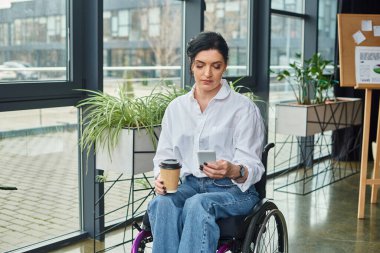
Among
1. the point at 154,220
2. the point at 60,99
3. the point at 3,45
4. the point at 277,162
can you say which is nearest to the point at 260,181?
the point at 154,220

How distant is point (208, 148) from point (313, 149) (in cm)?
343

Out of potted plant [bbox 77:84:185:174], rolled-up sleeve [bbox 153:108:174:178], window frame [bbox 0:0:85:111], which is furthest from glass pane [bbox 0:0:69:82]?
rolled-up sleeve [bbox 153:108:174:178]

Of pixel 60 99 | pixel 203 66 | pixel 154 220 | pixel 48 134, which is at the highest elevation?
pixel 203 66

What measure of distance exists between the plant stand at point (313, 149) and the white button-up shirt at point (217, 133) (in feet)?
7.44

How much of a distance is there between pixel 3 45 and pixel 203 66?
1.15 meters

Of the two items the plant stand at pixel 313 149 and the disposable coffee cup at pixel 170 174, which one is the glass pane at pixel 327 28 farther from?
the disposable coffee cup at pixel 170 174

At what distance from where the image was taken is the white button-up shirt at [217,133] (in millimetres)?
2240

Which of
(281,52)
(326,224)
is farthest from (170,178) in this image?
(281,52)

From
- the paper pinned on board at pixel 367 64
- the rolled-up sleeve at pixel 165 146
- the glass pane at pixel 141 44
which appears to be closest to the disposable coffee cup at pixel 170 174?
the rolled-up sleeve at pixel 165 146

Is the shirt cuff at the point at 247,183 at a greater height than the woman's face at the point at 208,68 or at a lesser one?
lesser

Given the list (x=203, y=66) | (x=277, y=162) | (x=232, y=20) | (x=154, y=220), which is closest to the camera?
(x=154, y=220)

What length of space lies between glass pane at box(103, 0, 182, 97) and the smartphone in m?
1.45

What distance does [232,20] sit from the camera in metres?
4.67

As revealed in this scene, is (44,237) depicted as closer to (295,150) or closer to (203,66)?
(203,66)
